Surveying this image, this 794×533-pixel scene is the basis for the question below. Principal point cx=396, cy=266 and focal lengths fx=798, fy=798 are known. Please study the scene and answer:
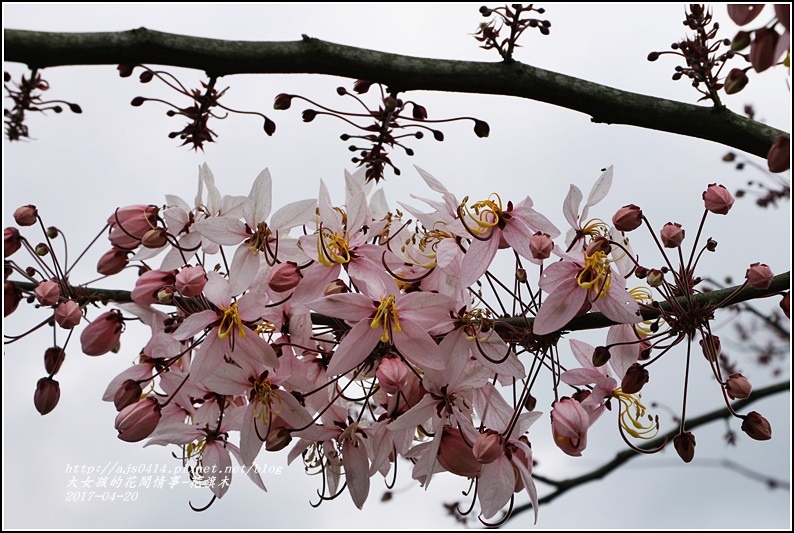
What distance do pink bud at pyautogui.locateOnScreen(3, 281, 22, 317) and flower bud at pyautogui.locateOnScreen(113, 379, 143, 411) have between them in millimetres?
302

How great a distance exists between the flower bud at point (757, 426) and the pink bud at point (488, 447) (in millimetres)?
518

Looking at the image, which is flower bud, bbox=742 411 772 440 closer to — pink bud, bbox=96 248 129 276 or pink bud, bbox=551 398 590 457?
pink bud, bbox=551 398 590 457

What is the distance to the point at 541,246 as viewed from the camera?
5.18ft

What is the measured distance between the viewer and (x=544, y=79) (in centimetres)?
157

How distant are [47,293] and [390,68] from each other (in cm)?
94

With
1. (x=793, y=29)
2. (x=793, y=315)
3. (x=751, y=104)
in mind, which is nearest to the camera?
(x=793, y=29)

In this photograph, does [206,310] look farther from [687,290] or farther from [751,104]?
[751,104]

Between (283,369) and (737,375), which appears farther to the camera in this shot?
(283,369)

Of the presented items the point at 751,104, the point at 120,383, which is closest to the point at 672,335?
the point at 120,383

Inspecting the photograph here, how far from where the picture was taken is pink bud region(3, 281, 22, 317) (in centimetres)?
181

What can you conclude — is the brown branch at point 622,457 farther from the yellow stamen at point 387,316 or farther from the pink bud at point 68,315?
the pink bud at point 68,315

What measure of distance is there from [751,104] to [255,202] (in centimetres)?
267

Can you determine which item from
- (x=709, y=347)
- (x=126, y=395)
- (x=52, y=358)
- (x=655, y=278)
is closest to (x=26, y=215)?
(x=52, y=358)

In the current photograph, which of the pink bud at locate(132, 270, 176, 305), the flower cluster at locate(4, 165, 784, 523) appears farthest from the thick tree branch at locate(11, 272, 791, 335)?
the pink bud at locate(132, 270, 176, 305)
